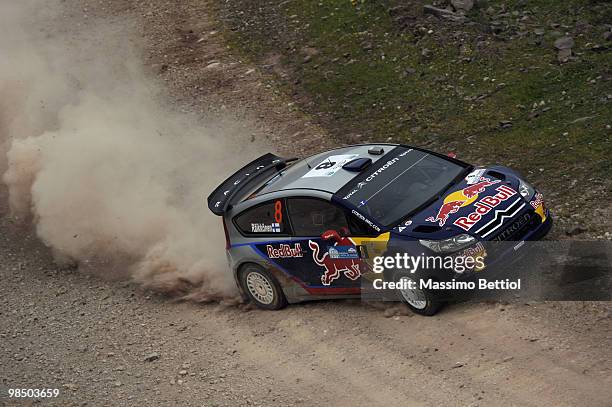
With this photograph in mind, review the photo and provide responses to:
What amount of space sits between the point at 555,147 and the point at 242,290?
5.80m

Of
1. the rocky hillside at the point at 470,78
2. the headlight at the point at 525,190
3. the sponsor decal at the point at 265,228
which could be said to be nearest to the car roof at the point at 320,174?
the sponsor decal at the point at 265,228

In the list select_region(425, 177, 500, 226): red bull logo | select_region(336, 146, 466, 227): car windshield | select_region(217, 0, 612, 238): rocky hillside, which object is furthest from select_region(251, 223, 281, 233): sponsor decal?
select_region(217, 0, 612, 238): rocky hillside

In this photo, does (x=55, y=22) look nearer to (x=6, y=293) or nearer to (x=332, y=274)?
(x=6, y=293)

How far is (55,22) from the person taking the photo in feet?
81.5

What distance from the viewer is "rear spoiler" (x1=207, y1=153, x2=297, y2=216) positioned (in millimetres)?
11784

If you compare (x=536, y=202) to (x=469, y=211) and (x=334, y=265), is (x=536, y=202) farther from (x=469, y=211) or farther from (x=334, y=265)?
(x=334, y=265)

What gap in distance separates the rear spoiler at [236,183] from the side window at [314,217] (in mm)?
1204

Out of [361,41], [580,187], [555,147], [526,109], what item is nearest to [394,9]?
[361,41]

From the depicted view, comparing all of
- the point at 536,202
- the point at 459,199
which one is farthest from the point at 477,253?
the point at 536,202

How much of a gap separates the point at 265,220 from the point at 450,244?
8.34 feet

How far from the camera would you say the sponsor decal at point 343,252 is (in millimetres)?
10438

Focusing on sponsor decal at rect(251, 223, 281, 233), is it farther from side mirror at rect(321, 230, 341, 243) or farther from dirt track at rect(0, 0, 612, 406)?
dirt track at rect(0, 0, 612, 406)

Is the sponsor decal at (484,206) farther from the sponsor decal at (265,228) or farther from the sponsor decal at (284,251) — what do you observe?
the sponsor decal at (265,228)

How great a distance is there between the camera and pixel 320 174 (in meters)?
11.2
